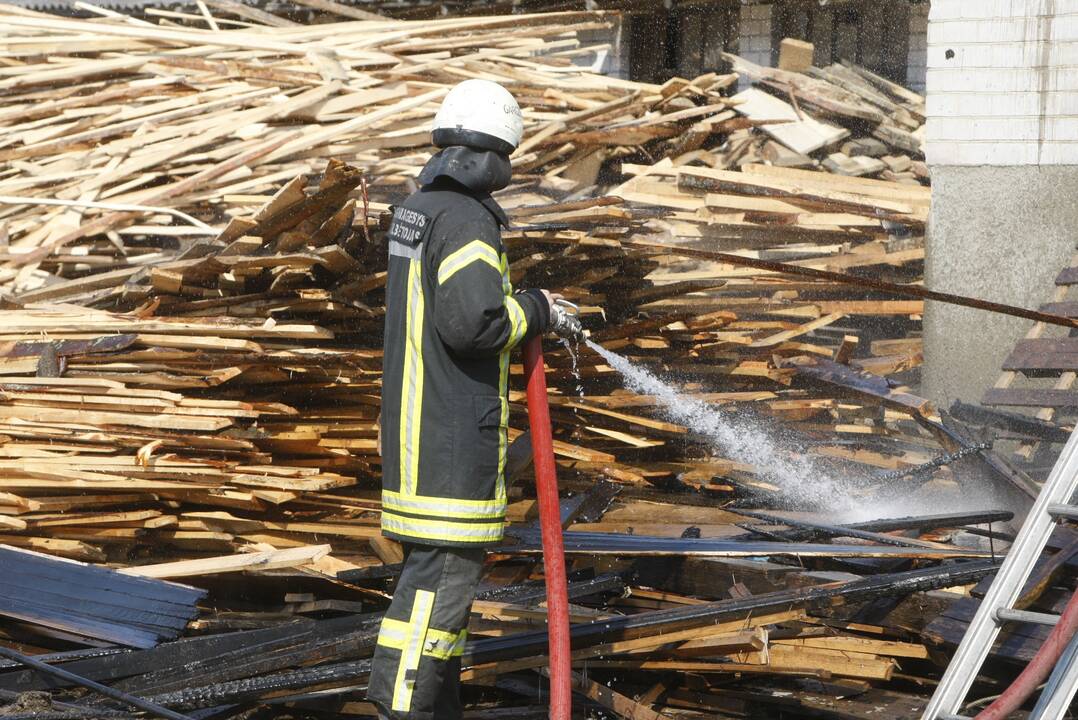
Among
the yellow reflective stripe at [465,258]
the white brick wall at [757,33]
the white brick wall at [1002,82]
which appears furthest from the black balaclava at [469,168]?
the white brick wall at [757,33]

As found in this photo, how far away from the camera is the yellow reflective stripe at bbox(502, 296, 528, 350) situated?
144 inches

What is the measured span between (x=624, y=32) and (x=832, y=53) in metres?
1.91

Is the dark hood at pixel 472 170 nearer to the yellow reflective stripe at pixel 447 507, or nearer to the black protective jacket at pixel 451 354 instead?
the black protective jacket at pixel 451 354

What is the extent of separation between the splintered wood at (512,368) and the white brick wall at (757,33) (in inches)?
20.5

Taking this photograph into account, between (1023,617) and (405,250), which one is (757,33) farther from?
(1023,617)

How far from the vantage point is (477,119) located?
12.2 feet

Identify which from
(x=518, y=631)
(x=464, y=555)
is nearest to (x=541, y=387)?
(x=464, y=555)

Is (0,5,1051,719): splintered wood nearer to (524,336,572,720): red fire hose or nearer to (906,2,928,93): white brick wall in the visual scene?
Answer: (906,2,928,93): white brick wall

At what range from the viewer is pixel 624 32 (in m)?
11.5

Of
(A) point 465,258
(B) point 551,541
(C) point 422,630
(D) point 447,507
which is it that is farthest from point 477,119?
(C) point 422,630

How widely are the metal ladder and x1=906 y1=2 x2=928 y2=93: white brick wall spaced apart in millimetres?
7967

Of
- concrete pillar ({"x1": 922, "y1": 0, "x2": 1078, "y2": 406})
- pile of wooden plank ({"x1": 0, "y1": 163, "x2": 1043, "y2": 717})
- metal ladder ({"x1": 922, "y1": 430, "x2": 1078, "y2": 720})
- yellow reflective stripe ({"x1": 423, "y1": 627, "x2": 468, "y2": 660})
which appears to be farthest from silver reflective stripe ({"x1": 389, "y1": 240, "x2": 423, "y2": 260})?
concrete pillar ({"x1": 922, "y1": 0, "x2": 1078, "y2": 406})

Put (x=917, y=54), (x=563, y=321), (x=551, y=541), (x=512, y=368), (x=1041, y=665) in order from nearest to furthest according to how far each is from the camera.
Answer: (x=1041, y=665) → (x=551, y=541) → (x=563, y=321) → (x=512, y=368) → (x=917, y=54)

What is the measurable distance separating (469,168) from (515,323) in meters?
0.49
